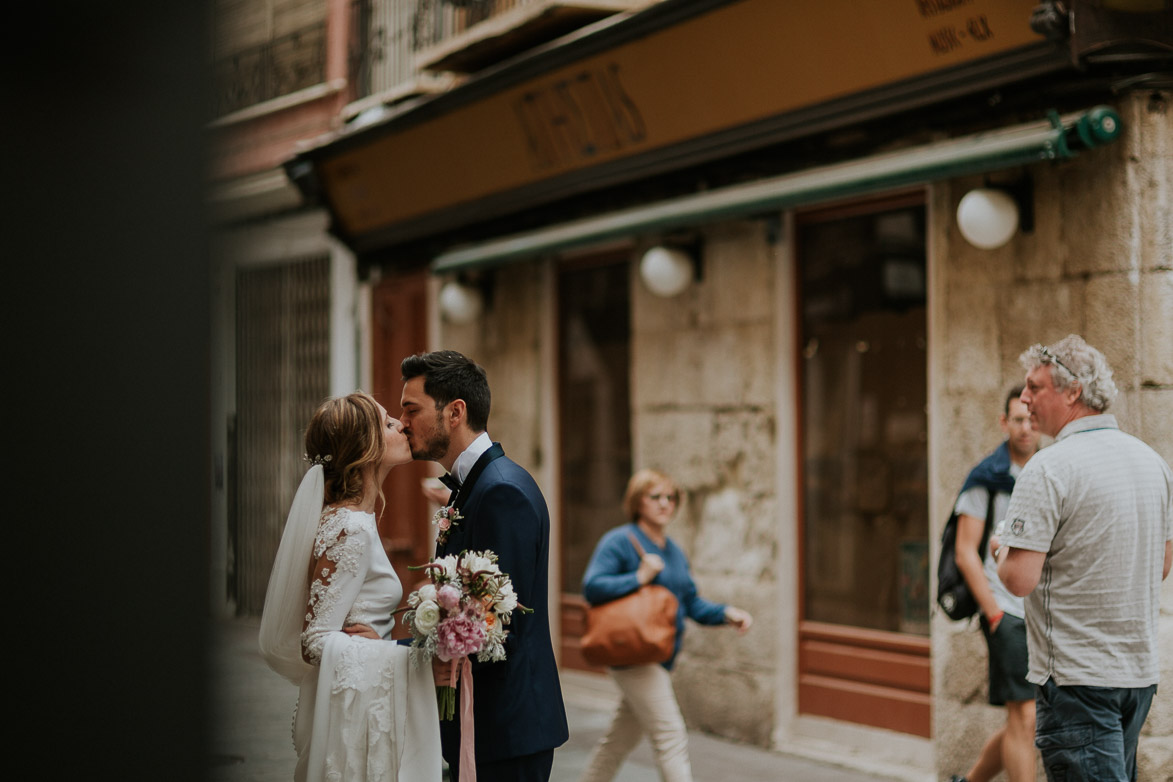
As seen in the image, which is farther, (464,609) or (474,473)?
(474,473)

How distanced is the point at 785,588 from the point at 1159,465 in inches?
157

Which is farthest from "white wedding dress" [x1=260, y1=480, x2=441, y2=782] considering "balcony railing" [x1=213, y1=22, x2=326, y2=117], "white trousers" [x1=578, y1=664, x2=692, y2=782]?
"balcony railing" [x1=213, y1=22, x2=326, y2=117]

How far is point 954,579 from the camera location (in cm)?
557

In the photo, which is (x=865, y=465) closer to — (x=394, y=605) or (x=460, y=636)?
(x=394, y=605)

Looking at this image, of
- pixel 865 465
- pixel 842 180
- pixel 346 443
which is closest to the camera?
pixel 346 443

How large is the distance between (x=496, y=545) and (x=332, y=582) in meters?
0.50

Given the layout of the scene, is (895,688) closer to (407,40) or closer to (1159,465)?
(1159,465)

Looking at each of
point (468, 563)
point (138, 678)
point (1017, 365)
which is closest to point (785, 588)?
point (1017, 365)

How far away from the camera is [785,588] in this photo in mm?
7980

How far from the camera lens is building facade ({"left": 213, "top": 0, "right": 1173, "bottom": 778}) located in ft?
20.0

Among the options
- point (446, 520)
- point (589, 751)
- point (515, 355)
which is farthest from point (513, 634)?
point (515, 355)

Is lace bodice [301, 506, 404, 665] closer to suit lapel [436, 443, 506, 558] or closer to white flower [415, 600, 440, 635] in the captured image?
suit lapel [436, 443, 506, 558]

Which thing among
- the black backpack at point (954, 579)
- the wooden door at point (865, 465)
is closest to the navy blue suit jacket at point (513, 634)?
the black backpack at point (954, 579)

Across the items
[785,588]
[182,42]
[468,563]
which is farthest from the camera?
[785,588]
